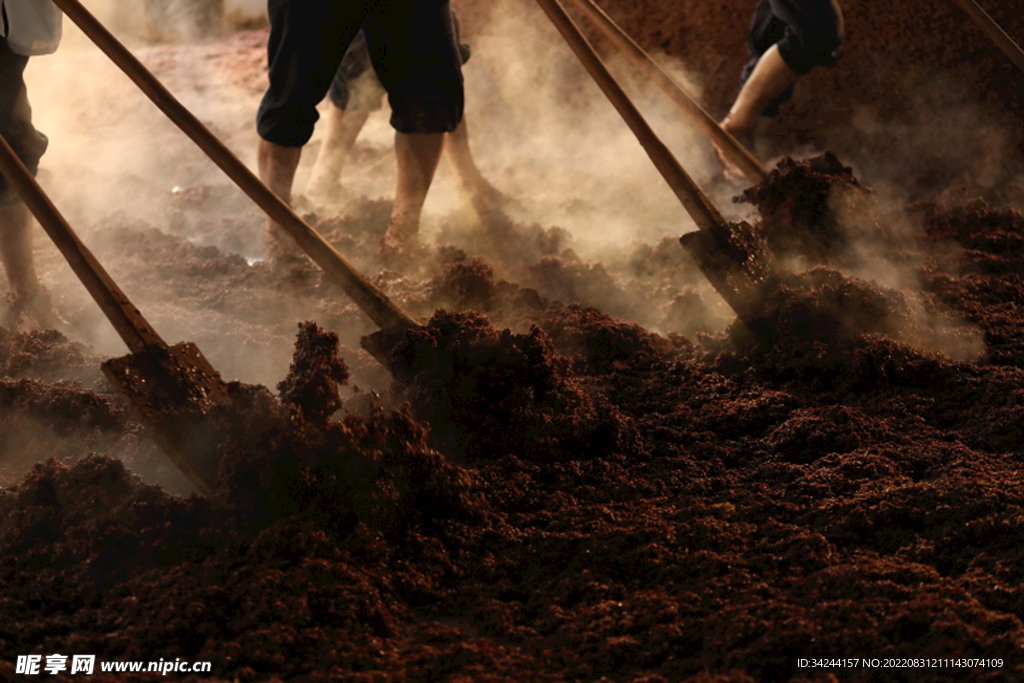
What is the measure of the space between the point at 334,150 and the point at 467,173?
A: 0.79 meters

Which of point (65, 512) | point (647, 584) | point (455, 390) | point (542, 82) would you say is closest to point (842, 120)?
point (542, 82)

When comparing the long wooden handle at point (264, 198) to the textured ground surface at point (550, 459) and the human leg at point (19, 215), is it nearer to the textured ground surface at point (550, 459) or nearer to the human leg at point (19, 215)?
the textured ground surface at point (550, 459)

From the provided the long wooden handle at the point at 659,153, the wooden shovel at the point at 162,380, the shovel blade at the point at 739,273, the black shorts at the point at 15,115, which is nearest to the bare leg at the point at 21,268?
the black shorts at the point at 15,115

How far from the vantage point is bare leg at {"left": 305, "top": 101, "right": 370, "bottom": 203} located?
14.6 ft

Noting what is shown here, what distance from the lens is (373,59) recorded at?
3.42 m

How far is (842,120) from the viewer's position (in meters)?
4.86

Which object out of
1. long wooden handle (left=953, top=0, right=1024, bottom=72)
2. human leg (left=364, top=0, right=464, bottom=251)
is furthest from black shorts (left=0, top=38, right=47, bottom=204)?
long wooden handle (left=953, top=0, right=1024, bottom=72)

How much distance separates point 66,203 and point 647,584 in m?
3.55

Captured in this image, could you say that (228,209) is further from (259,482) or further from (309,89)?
(259,482)

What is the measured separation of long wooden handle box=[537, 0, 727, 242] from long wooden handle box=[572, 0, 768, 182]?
532 millimetres

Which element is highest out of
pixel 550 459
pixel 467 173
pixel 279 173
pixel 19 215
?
pixel 467 173

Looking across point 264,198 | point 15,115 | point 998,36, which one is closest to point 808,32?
point 998,36

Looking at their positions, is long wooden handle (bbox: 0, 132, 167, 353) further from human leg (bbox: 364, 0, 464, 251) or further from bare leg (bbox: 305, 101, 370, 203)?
bare leg (bbox: 305, 101, 370, 203)

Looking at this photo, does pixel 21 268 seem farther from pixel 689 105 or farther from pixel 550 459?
pixel 689 105
